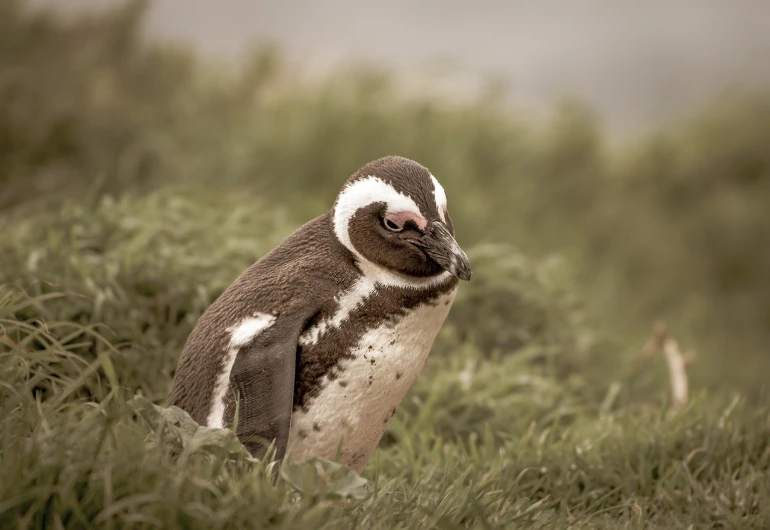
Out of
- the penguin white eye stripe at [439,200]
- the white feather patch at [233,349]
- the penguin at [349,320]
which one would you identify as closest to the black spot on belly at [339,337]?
the penguin at [349,320]

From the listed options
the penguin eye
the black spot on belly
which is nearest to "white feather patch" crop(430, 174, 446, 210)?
the penguin eye

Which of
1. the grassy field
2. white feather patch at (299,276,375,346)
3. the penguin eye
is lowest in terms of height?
the grassy field

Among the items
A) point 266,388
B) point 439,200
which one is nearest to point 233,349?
point 266,388

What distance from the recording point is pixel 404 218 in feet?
9.00

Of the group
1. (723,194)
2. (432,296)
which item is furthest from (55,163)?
(723,194)

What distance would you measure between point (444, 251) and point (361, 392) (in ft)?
1.54

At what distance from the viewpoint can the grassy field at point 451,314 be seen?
237 centimetres

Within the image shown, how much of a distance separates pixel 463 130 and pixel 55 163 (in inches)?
129

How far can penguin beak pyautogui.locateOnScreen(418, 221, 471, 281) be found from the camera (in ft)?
8.76

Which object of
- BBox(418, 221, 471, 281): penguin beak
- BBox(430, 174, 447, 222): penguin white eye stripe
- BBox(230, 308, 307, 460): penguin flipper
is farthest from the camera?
BBox(430, 174, 447, 222): penguin white eye stripe

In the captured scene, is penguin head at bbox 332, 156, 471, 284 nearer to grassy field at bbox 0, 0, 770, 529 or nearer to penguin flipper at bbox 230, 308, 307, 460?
penguin flipper at bbox 230, 308, 307, 460

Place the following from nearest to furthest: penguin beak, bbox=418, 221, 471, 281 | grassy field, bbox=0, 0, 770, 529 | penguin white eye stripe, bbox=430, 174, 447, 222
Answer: grassy field, bbox=0, 0, 770, 529 → penguin beak, bbox=418, 221, 471, 281 → penguin white eye stripe, bbox=430, 174, 447, 222

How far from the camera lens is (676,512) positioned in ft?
10.2

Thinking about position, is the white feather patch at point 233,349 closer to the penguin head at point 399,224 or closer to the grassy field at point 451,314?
the grassy field at point 451,314
